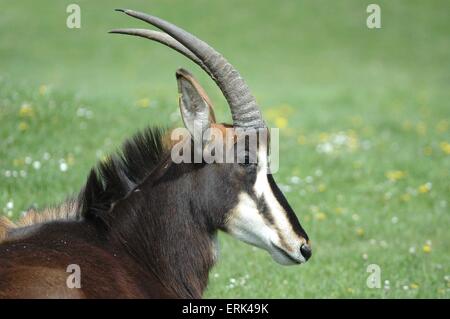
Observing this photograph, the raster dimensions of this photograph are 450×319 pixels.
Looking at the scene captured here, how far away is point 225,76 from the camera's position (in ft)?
17.9

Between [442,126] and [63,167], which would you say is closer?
[63,167]

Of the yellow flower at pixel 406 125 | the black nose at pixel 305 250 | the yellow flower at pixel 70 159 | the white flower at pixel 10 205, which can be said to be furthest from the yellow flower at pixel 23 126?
the yellow flower at pixel 406 125

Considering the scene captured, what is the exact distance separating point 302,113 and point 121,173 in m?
10.7

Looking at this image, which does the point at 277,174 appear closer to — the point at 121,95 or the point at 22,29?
the point at 121,95

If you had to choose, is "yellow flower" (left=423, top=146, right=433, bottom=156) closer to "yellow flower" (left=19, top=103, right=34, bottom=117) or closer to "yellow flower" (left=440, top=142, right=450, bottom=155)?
"yellow flower" (left=440, top=142, right=450, bottom=155)

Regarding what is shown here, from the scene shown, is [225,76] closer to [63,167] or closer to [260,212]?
[260,212]

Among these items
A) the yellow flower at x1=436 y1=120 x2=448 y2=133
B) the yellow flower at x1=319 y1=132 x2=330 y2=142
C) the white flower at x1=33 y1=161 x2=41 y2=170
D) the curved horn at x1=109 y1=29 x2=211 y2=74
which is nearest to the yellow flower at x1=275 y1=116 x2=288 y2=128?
the yellow flower at x1=319 y1=132 x2=330 y2=142

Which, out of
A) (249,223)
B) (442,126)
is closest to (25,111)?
(249,223)

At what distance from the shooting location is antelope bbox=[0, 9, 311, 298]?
534 centimetres

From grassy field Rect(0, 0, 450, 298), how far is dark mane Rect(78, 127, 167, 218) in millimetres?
2210

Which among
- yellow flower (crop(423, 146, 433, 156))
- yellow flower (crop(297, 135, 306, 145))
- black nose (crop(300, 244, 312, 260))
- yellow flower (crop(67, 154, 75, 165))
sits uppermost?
yellow flower (crop(297, 135, 306, 145))

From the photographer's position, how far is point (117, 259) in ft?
17.4

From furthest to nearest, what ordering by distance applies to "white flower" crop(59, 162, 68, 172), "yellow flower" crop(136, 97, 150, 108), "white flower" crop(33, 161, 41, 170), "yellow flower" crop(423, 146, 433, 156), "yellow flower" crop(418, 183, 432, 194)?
1. "yellow flower" crop(423, 146, 433, 156)
2. "yellow flower" crop(136, 97, 150, 108)
3. "yellow flower" crop(418, 183, 432, 194)
4. "white flower" crop(33, 161, 41, 170)
5. "white flower" crop(59, 162, 68, 172)

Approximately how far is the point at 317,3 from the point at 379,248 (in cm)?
2129
